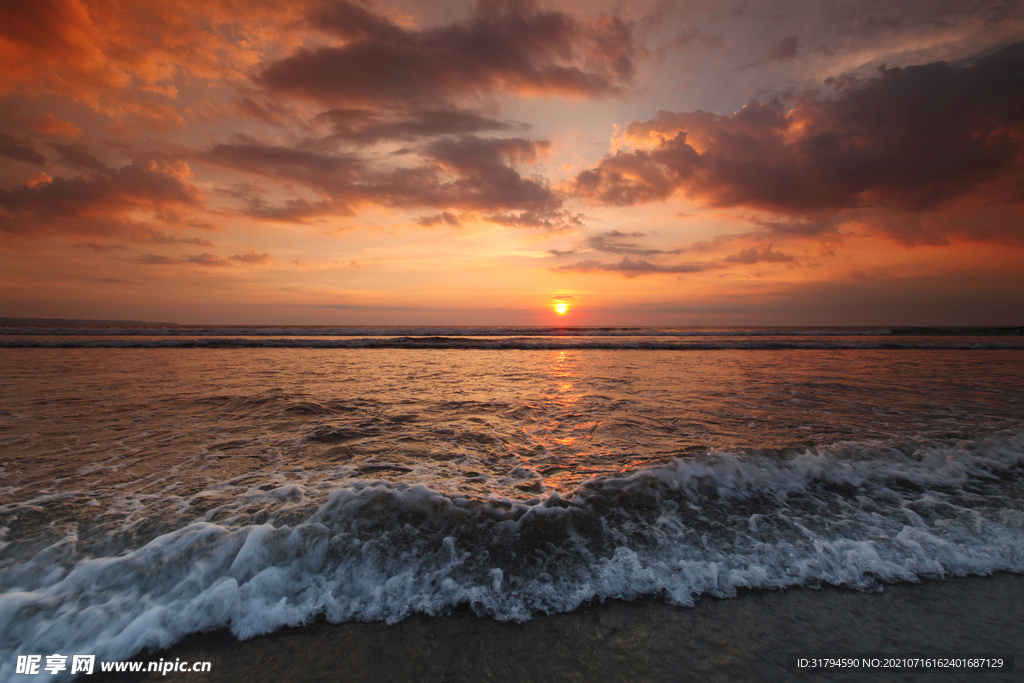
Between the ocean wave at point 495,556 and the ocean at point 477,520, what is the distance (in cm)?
2

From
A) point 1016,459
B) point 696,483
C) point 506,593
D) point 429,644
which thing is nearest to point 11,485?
point 429,644

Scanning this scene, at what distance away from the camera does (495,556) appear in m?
3.06

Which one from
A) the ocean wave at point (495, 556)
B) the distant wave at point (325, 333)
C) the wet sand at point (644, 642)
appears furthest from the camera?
the distant wave at point (325, 333)

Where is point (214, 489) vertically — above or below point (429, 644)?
above

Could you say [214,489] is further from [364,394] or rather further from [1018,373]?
[1018,373]

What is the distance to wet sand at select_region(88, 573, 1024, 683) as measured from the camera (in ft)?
7.23

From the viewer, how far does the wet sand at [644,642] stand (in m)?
2.20

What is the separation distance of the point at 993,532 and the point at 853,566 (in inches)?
65.8

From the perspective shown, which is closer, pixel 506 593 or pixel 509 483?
pixel 506 593

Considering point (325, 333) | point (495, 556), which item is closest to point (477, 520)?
point (495, 556)

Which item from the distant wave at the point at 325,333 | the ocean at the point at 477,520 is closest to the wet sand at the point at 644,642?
the ocean at the point at 477,520

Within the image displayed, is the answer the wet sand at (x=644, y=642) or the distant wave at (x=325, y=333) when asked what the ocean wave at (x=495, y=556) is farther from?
the distant wave at (x=325, y=333)

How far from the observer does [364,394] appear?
353 inches

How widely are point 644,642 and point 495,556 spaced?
118cm
